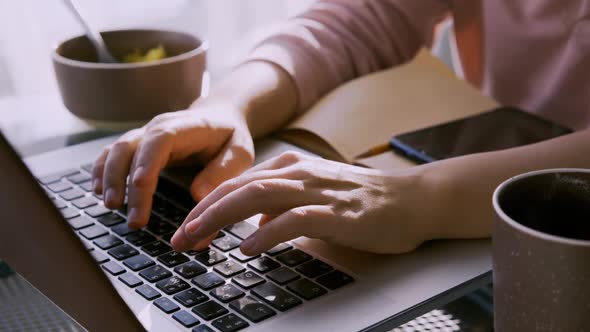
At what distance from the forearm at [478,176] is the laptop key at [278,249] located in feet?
0.33

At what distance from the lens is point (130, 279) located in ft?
1.56

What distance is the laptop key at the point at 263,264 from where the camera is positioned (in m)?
0.48

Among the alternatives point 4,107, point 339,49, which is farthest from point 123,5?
point 339,49

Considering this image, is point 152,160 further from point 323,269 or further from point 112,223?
point 323,269

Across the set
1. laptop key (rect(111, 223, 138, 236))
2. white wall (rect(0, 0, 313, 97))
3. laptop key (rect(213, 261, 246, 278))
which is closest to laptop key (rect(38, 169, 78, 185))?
laptop key (rect(111, 223, 138, 236))

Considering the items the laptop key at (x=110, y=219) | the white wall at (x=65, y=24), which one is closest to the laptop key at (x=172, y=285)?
the laptop key at (x=110, y=219)

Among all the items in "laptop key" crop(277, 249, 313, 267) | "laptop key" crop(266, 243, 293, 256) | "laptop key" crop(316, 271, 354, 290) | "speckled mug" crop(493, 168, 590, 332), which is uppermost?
"speckled mug" crop(493, 168, 590, 332)

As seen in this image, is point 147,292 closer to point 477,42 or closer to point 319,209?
point 319,209

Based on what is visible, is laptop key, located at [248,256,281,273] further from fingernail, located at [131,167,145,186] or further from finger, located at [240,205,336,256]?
fingernail, located at [131,167,145,186]

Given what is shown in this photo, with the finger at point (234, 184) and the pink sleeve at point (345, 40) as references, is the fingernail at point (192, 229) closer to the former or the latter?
the finger at point (234, 184)

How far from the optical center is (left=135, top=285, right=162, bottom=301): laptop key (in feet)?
1.49

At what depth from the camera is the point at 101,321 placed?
0.32 meters

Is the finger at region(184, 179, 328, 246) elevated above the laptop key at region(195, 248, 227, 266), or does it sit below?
above

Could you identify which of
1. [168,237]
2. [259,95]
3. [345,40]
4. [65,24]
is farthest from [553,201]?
[65,24]
